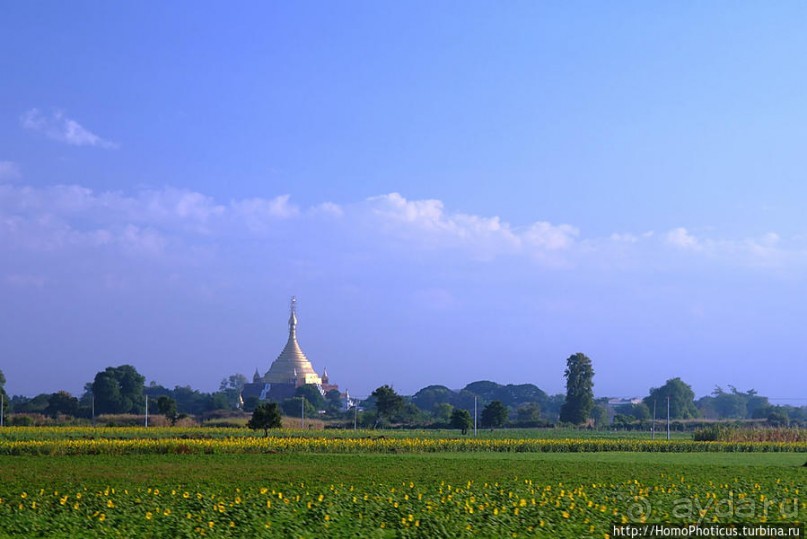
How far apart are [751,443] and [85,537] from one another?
40.0 m

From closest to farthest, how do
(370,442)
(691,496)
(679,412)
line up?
(691,496), (370,442), (679,412)

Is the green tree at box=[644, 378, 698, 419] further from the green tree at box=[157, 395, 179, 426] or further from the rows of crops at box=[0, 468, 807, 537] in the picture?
the rows of crops at box=[0, 468, 807, 537]

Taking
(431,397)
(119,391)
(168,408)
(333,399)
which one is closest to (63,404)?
(119,391)

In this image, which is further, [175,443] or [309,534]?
[175,443]

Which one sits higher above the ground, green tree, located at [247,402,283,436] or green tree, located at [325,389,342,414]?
green tree, located at [247,402,283,436]

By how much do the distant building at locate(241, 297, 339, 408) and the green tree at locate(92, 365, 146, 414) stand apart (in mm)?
25252

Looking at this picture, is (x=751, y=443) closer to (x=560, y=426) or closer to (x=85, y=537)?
(x=560, y=426)

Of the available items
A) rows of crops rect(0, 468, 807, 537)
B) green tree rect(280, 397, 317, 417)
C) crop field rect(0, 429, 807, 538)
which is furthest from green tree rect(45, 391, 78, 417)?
rows of crops rect(0, 468, 807, 537)

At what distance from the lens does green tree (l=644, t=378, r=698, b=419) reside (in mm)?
113750

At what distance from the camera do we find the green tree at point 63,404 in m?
78.0

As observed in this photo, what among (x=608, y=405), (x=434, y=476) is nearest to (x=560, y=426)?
(x=434, y=476)

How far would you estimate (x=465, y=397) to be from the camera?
5733 inches

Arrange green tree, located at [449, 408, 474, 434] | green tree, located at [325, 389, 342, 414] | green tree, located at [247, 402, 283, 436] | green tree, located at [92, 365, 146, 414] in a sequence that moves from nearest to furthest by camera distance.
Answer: green tree, located at [247, 402, 283, 436], green tree, located at [449, 408, 474, 434], green tree, located at [92, 365, 146, 414], green tree, located at [325, 389, 342, 414]

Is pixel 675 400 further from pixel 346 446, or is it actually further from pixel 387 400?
pixel 346 446
